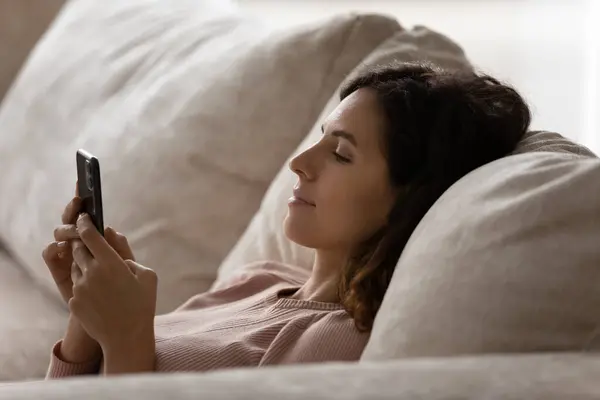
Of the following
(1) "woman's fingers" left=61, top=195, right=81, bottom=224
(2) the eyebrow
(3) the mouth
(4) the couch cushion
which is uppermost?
(2) the eyebrow

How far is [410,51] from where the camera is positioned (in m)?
1.41

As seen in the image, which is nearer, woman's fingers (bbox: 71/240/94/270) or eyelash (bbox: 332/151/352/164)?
woman's fingers (bbox: 71/240/94/270)

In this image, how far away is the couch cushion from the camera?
1.41 meters

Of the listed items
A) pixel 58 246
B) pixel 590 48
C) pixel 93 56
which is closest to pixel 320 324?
pixel 58 246

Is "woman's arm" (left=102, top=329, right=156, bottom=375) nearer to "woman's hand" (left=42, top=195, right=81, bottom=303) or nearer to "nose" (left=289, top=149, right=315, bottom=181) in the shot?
"woman's hand" (left=42, top=195, right=81, bottom=303)

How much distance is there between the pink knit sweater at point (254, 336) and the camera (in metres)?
1.00

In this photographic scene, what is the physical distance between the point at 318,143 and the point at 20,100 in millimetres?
1054

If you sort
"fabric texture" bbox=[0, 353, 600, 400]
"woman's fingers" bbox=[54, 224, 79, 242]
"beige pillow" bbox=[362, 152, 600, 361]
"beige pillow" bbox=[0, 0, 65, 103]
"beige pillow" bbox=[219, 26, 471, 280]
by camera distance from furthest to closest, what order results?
"beige pillow" bbox=[0, 0, 65, 103]
"beige pillow" bbox=[219, 26, 471, 280]
"woman's fingers" bbox=[54, 224, 79, 242]
"beige pillow" bbox=[362, 152, 600, 361]
"fabric texture" bbox=[0, 353, 600, 400]

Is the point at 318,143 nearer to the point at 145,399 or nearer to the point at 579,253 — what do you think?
the point at 579,253

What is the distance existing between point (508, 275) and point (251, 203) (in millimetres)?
808

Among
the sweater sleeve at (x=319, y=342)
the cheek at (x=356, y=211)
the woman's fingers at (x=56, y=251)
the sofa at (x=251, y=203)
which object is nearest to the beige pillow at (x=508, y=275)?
the sofa at (x=251, y=203)

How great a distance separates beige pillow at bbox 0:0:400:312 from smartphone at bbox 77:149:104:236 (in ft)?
1.35

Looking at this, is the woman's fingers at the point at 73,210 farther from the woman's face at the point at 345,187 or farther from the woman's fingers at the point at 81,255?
the woman's face at the point at 345,187

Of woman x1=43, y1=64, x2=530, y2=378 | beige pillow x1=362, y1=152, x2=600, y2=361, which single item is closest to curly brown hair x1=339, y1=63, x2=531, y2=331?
woman x1=43, y1=64, x2=530, y2=378
